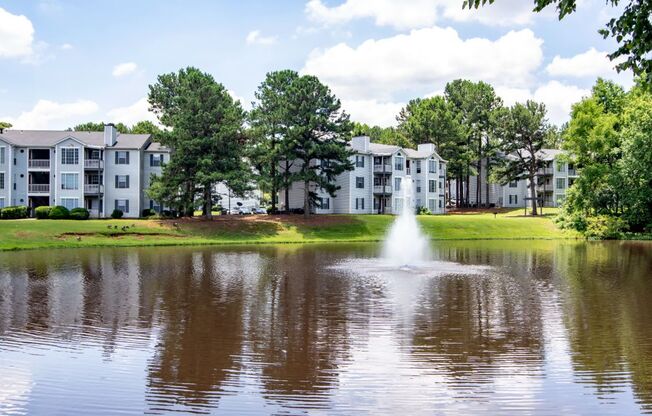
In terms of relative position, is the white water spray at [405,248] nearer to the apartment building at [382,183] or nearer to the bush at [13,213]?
the apartment building at [382,183]

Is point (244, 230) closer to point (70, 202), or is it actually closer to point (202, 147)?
point (202, 147)

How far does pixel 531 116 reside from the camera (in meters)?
91.9

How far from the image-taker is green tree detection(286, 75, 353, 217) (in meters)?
67.9

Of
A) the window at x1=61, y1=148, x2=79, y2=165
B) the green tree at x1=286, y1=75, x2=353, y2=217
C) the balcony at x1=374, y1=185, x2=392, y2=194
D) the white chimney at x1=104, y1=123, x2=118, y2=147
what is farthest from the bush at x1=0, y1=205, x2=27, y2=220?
the balcony at x1=374, y1=185, x2=392, y2=194

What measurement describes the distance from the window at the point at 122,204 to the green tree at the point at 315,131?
2079cm

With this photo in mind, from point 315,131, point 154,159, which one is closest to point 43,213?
point 154,159

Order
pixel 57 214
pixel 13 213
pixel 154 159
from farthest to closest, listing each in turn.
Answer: pixel 154 159 → pixel 13 213 → pixel 57 214

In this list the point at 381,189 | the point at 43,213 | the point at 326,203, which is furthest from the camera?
the point at 381,189

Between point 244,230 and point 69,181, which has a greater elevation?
point 69,181

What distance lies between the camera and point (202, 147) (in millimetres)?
64688

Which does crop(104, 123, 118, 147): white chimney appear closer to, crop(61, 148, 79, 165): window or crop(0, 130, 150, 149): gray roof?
crop(0, 130, 150, 149): gray roof

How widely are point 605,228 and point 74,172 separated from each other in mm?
58645

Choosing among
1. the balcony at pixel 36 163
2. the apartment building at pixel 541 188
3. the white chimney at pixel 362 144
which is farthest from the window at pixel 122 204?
the apartment building at pixel 541 188

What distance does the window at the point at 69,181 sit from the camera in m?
71.8
